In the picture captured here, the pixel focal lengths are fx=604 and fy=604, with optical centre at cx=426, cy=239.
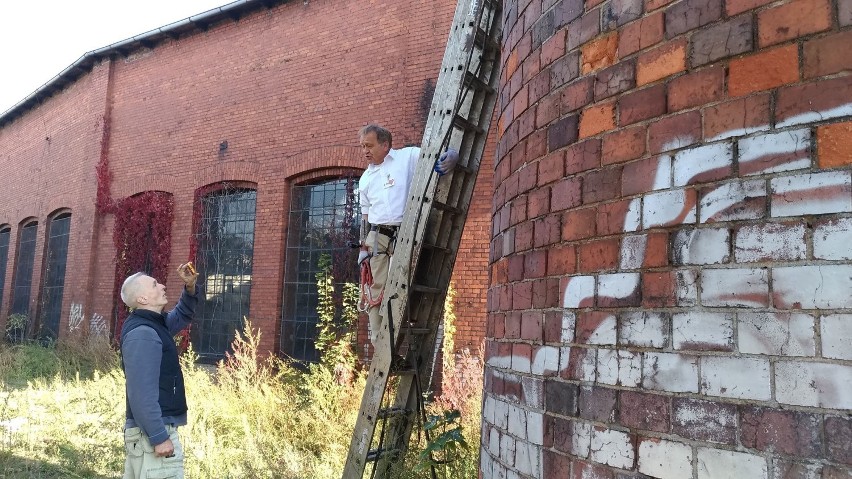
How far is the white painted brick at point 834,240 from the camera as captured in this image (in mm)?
1132

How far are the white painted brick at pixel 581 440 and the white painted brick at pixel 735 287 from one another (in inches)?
18.0

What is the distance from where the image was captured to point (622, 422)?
1443 mm

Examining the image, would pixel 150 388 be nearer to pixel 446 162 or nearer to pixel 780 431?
pixel 446 162

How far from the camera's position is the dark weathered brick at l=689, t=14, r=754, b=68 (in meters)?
1.32

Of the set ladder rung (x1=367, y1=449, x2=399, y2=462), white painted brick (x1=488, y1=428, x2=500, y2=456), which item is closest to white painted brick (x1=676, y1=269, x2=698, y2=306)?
white painted brick (x1=488, y1=428, x2=500, y2=456)

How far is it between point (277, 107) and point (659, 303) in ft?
31.5

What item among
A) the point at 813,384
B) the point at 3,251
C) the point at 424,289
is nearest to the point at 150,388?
the point at 424,289

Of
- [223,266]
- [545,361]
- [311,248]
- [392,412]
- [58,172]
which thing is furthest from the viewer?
[58,172]

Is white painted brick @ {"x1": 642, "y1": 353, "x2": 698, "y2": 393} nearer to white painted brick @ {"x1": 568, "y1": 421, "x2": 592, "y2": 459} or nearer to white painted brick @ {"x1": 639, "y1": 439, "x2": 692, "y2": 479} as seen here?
white painted brick @ {"x1": 639, "y1": 439, "x2": 692, "y2": 479}

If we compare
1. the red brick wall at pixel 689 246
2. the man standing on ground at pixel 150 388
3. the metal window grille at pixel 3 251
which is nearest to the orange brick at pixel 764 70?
the red brick wall at pixel 689 246

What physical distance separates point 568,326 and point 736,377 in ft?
1.56

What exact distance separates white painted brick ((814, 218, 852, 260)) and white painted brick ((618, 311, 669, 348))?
13.6 inches

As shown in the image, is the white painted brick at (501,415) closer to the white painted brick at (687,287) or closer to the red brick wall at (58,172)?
the white painted brick at (687,287)

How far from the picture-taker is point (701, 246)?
133 centimetres
